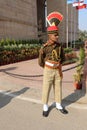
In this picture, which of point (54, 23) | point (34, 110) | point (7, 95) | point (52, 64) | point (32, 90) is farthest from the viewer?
point (32, 90)

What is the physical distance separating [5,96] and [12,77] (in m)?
3.09

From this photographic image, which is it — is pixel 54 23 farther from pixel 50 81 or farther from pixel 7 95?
pixel 7 95

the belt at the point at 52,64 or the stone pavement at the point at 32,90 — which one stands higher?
the belt at the point at 52,64

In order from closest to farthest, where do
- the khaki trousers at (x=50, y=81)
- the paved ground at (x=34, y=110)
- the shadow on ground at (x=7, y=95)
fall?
the paved ground at (x=34, y=110)
the khaki trousers at (x=50, y=81)
the shadow on ground at (x=7, y=95)

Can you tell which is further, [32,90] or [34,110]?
[32,90]

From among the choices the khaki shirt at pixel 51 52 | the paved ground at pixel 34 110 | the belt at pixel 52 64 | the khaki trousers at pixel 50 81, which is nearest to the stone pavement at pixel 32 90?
the paved ground at pixel 34 110

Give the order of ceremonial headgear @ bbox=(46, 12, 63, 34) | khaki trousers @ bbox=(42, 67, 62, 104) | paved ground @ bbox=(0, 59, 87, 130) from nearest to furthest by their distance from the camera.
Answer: paved ground @ bbox=(0, 59, 87, 130) < ceremonial headgear @ bbox=(46, 12, 63, 34) < khaki trousers @ bbox=(42, 67, 62, 104)

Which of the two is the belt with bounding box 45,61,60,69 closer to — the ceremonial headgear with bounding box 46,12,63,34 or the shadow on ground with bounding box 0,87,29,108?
the ceremonial headgear with bounding box 46,12,63,34

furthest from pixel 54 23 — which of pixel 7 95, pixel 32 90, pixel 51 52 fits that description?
pixel 32 90

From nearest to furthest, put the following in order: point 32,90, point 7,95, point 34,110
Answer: point 34,110 < point 7,95 < point 32,90

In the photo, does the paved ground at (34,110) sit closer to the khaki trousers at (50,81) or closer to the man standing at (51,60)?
the man standing at (51,60)

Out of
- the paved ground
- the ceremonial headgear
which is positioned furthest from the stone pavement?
the ceremonial headgear

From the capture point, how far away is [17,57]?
17.6 metres

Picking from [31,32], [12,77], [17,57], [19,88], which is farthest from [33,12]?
[19,88]
